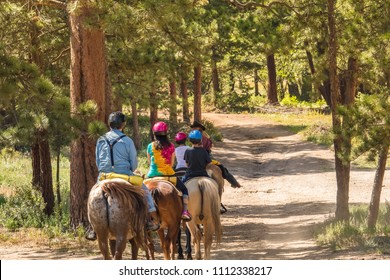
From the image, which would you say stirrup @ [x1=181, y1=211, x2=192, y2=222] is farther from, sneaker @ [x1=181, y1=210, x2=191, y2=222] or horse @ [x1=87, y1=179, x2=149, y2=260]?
horse @ [x1=87, y1=179, x2=149, y2=260]

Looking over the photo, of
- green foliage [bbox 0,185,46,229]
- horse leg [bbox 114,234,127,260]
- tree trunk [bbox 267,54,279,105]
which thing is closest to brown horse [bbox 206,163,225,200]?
green foliage [bbox 0,185,46,229]

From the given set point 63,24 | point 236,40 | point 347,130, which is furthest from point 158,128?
point 236,40

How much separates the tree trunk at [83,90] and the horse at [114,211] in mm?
5808

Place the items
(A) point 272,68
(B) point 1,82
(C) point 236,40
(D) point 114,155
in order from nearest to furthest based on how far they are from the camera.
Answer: (D) point 114,155, (B) point 1,82, (C) point 236,40, (A) point 272,68

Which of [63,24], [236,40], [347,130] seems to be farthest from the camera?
[236,40]

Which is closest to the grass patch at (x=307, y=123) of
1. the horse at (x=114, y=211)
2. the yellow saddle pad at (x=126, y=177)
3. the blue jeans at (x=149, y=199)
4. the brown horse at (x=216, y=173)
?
the brown horse at (x=216, y=173)

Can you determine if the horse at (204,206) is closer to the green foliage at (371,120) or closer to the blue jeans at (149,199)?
the blue jeans at (149,199)

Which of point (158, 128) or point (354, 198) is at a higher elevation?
point (158, 128)

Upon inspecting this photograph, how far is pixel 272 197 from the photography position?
87.6ft

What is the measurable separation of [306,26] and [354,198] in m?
7.78

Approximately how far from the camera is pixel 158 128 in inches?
547

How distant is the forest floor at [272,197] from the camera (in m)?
16.3

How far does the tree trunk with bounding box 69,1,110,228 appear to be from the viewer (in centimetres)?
1773
